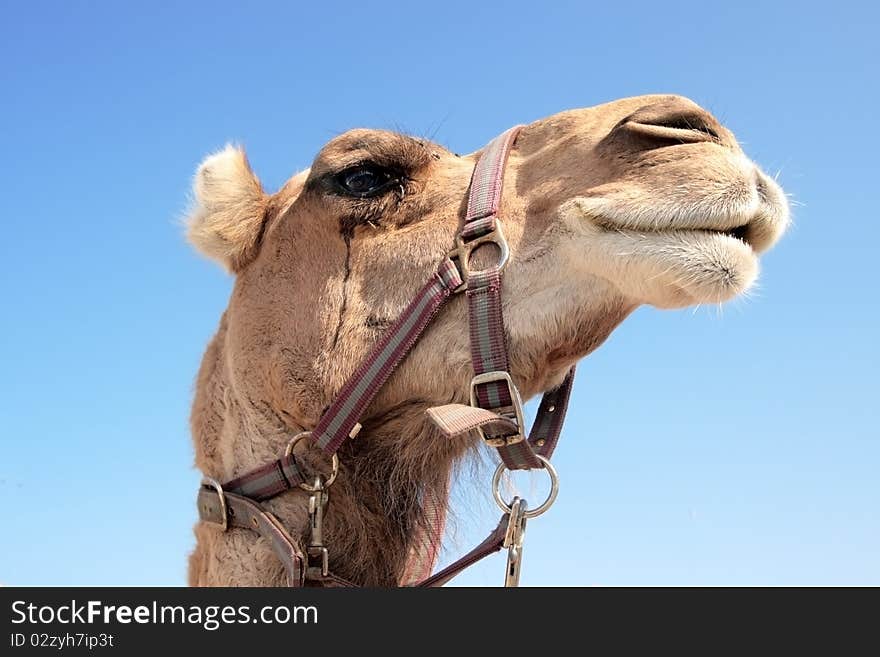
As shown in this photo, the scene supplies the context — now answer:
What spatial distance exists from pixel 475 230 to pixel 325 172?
72 cm

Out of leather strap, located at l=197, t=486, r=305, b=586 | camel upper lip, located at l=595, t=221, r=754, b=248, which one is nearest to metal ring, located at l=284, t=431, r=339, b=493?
leather strap, located at l=197, t=486, r=305, b=586

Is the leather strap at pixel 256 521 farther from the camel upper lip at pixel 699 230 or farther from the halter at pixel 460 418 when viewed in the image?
the camel upper lip at pixel 699 230

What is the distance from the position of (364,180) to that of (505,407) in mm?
1107

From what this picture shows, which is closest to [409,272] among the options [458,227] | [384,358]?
[458,227]

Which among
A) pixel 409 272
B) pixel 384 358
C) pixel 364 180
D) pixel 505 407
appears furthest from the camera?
pixel 364 180

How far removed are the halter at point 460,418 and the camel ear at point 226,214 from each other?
2.99 ft

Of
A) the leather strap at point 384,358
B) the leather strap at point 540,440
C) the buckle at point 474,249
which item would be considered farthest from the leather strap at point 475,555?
the buckle at point 474,249

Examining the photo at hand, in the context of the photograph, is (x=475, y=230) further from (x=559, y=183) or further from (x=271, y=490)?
(x=271, y=490)

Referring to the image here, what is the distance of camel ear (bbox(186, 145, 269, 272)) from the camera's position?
3697 millimetres

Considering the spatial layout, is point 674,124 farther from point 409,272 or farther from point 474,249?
point 409,272

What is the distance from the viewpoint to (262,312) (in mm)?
3439

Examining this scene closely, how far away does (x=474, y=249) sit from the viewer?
3104 mm

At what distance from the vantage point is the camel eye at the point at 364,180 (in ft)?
11.3
